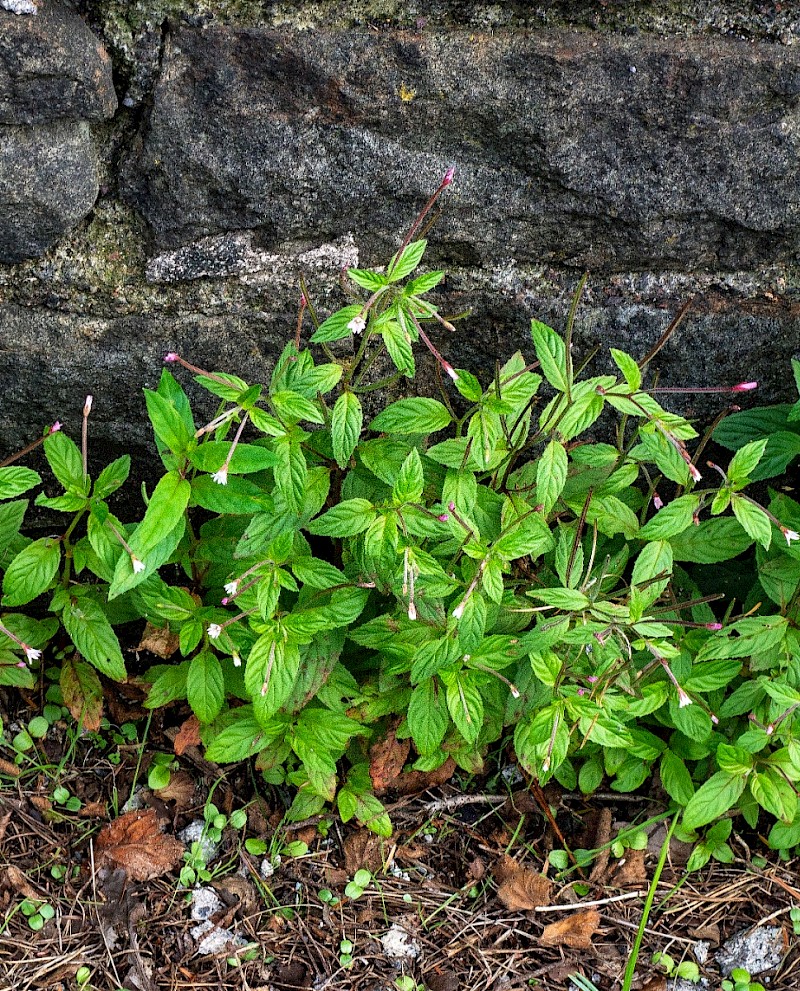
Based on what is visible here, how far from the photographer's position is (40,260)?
1.99 m

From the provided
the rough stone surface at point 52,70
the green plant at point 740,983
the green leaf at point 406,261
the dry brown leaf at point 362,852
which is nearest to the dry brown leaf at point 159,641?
the dry brown leaf at point 362,852

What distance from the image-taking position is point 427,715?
2.07 meters

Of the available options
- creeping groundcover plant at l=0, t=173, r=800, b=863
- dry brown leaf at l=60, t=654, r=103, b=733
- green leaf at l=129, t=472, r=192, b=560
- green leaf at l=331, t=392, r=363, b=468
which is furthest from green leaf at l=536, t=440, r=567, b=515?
dry brown leaf at l=60, t=654, r=103, b=733

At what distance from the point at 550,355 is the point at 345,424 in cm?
43

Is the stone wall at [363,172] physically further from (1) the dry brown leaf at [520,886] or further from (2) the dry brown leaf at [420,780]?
(1) the dry brown leaf at [520,886]

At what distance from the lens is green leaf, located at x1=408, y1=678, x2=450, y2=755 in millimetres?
2064

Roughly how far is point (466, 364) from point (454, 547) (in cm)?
52

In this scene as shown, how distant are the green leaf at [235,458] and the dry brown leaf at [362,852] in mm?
1043

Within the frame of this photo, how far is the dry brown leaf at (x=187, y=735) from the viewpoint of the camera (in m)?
2.26

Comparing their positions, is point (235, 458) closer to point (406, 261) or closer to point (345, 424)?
point (345, 424)

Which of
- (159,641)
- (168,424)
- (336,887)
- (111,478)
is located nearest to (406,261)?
(168,424)

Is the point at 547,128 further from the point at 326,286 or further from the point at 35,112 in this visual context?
the point at 35,112

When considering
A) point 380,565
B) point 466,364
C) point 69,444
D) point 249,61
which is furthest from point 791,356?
point 69,444

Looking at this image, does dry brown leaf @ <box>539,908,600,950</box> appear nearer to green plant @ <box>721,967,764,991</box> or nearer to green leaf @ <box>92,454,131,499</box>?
green plant @ <box>721,967,764,991</box>
